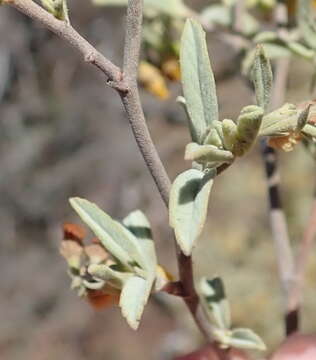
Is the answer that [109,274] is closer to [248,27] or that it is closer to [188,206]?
[188,206]

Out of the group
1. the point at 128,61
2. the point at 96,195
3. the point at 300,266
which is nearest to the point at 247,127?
the point at 128,61

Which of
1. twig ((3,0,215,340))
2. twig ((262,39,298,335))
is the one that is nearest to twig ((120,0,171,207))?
twig ((3,0,215,340))

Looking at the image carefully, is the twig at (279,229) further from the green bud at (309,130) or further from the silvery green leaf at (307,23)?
the green bud at (309,130)

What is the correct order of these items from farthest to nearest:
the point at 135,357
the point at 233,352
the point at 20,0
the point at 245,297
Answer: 1. the point at 135,357
2. the point at 245,297
3. the point at 233,352
4. the point at 20,0

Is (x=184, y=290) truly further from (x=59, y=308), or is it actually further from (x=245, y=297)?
(x=59, y=308)

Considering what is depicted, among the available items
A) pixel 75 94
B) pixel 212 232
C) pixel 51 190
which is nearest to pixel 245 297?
pixel 212 232

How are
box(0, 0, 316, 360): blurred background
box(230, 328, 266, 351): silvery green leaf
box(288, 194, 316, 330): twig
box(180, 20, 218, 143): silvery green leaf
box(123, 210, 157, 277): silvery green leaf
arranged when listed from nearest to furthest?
box(180, 20, 218, 143): silvery green leaf < box(123, 210, 157, 277): silvery green leaf < box(230, 328, 266, 351): silvery green leaf < box(288, 194, 316, 330): twig < box(0, 0, 316, 360): blurred background

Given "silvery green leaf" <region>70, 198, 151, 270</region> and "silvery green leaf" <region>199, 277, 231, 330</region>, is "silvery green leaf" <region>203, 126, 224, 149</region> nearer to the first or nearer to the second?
"silvery green leaf" <region>70, 198, 151, 270</region>
